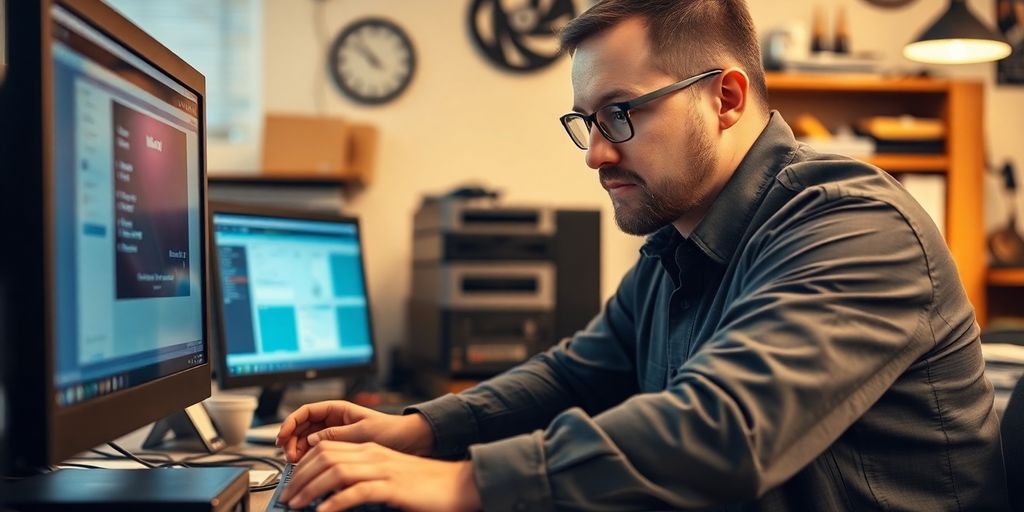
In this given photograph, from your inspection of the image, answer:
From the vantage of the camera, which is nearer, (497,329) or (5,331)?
(5,331)

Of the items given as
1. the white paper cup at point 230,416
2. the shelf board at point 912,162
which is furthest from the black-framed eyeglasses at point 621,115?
the shelf board at point 912,162

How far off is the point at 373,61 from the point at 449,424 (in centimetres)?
226

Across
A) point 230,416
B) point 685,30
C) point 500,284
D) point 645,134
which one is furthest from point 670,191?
point 500,284

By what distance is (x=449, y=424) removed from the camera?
1152 millimetres

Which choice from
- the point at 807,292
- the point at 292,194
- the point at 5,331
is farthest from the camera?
the point at 292,194

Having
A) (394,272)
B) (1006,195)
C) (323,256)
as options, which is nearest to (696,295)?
(323,256)

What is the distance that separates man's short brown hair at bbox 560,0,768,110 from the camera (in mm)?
1190

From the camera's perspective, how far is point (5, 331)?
0.64 metres

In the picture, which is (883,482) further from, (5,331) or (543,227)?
(543,227)

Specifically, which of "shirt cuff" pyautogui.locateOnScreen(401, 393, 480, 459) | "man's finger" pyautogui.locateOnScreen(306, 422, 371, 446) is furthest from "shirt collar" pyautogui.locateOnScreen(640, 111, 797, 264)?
"man's finger" pyautogui.locateOnScreen(306, 422, 371, 446)

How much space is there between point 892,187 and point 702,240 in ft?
0.71

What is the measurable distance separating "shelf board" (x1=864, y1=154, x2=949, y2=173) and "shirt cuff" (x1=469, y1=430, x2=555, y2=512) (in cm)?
269

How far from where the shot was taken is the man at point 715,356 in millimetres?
760

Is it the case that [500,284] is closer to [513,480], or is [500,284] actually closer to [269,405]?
[269,405]
